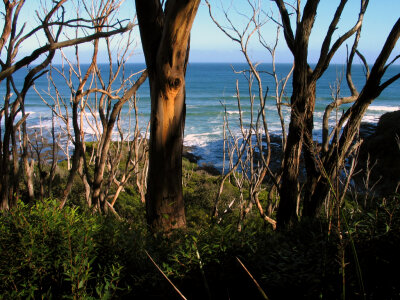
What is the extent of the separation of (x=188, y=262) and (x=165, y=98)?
1469mm

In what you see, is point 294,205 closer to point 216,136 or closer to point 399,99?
point 216,136

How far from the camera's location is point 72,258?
1.67m

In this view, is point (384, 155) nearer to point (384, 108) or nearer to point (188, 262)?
point (384, 108)

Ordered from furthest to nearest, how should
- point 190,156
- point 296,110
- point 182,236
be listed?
1. point 190,156
2. point 296,110
3. point 182,236

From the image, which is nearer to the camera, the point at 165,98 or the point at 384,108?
the point at 165,98

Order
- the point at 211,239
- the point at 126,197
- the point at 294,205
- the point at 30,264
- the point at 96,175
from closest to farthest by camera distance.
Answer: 1. the point at 30,264
2. the point at 211,239
3. the point at 294,205
4. the point at 96,175
5. the point at 126,197

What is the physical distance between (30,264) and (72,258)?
202 millimetres

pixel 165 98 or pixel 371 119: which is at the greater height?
pixel 165 98

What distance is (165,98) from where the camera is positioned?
9.35 feet

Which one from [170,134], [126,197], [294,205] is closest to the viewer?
[170,134]

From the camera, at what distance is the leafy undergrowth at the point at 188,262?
61.6 inches

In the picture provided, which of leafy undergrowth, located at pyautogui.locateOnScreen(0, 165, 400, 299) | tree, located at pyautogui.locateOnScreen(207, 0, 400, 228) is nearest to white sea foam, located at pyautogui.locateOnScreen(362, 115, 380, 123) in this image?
tree, located at pyautogui.locateOnScreen(207, 0, 400, 228)

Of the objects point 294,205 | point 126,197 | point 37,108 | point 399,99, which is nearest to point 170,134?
point 294,205

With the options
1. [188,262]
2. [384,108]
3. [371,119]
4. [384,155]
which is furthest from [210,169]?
[384,108]
